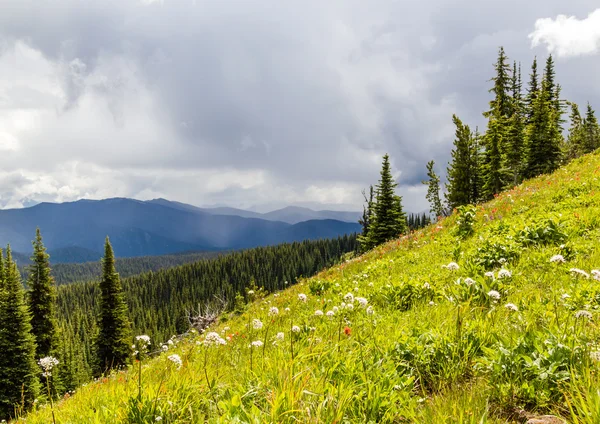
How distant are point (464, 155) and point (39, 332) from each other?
200ft

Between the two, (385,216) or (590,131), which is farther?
(590,131)

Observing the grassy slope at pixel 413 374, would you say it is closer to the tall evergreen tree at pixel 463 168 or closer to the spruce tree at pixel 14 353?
the spruce tree at pixel 14 353

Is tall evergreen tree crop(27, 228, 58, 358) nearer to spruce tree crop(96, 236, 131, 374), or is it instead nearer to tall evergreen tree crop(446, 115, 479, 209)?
spruce tree crop(96, 236, 131, 374)

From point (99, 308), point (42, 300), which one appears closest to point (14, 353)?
point (42, 300)

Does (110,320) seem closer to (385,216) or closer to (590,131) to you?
(385,216)

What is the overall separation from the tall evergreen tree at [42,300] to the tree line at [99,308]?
0.31 feet

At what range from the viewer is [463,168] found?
4878cm

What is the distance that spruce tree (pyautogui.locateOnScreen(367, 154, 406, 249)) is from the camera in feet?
132

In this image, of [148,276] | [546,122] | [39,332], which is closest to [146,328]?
[148,276]

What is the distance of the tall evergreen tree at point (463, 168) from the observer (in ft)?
157

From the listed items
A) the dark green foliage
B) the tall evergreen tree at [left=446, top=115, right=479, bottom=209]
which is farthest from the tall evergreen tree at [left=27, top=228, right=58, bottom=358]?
the tall evergreen tree at [left=446, top=115, right=479, bottom=209]

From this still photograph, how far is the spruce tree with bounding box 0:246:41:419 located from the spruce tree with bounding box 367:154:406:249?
37.8 m

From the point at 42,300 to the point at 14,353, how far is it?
8.83 metres

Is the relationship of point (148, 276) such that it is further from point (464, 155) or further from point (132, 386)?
point (132, 386)
